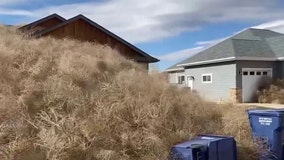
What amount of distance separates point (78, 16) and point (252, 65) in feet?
41.6

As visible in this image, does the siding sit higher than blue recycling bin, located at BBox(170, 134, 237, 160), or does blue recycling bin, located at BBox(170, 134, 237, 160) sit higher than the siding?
the siding

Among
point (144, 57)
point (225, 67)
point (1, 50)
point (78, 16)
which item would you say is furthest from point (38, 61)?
point (225, 67)

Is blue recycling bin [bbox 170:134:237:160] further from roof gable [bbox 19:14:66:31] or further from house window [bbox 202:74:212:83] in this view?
house window [bbox 202:74:212:83]

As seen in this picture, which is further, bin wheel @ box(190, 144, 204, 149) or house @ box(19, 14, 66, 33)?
house @ box(19, 14, 66, 33)

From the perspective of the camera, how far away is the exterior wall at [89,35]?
58.3 feet

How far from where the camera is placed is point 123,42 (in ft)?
62.3

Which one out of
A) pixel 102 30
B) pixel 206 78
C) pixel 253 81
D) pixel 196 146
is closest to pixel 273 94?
pixel 253 81

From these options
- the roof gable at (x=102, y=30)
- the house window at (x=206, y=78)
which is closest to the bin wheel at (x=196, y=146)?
the roof gable at (x=102, y=30)

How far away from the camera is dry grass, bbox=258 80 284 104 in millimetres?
22969

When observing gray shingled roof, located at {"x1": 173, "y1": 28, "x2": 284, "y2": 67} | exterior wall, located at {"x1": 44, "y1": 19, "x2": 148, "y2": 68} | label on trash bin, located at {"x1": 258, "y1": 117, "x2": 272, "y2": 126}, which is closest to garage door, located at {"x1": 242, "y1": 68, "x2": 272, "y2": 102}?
gray shingled roof, located at {"x1": 173, "y1": 28, "x2": 284, "y2": 67}

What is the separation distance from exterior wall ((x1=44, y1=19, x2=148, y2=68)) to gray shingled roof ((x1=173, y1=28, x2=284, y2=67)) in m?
8.35

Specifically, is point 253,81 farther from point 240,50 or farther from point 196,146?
point 196,146

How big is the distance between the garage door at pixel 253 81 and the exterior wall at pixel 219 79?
795 mm

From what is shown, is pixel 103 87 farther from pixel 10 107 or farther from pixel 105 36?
pixel 105 36
